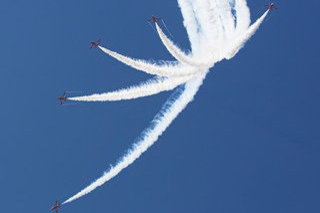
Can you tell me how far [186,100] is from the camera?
81.6 ft

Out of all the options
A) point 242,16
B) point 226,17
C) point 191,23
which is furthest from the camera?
point 191,23

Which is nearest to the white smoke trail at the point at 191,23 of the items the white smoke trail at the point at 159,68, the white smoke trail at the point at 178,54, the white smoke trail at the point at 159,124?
the white smoke trail at the point at 159,124

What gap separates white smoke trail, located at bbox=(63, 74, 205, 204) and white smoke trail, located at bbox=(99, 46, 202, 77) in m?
1.50

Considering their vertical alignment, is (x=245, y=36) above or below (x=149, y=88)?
above

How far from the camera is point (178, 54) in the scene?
21266mm

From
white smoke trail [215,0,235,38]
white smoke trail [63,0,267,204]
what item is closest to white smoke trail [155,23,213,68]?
white smoke trail [63,0,267,204]

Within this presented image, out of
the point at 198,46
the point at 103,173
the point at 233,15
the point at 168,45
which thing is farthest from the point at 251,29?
the point at 103,173

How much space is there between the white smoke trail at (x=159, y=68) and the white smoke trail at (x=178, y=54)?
1.77 feet

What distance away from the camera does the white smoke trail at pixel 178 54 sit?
2023 centimetres

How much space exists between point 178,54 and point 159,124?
18.8 feet

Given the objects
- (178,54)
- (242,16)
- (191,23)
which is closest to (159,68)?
(178,54)

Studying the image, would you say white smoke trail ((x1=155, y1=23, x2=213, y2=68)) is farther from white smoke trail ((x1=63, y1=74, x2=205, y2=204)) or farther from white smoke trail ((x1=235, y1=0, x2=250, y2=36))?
white smoke trail ((x1=235, y1=0, x2=250, y2=36))

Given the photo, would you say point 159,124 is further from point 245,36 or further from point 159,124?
point 245,36

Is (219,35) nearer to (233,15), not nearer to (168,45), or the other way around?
(233,15)
